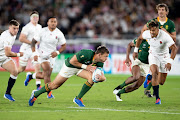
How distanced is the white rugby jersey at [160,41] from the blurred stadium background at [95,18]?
10.1 m

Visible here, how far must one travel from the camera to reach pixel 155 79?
9617 millimetres

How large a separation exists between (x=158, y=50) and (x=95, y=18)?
1370 cm

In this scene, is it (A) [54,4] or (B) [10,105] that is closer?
(B) [10,105]

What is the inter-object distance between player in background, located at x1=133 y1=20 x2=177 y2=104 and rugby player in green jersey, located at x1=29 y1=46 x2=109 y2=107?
1.69 m

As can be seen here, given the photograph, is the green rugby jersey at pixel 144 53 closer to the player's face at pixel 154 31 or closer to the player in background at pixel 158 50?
the player in background at pixel 158 50

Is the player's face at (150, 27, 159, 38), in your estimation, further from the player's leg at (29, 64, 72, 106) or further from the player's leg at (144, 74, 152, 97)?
the player's leg at (144, 74, 152, 97)

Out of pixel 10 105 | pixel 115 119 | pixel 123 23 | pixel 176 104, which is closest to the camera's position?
pixel 115 119

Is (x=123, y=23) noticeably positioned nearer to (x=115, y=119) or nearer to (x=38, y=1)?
(x=38, y=1)

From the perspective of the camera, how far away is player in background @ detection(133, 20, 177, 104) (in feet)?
30.7

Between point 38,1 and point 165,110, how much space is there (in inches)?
704

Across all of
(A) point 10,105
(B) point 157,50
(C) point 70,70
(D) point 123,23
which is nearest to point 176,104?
(B) point 157,50

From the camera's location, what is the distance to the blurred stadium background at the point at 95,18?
2067cm

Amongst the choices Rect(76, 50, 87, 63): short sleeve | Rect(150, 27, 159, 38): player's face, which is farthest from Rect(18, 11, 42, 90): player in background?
Rect(150, 27, 159, 38): player's face

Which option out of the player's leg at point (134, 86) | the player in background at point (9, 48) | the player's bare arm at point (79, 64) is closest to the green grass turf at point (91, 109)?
the player's leg at point (134, 86)
